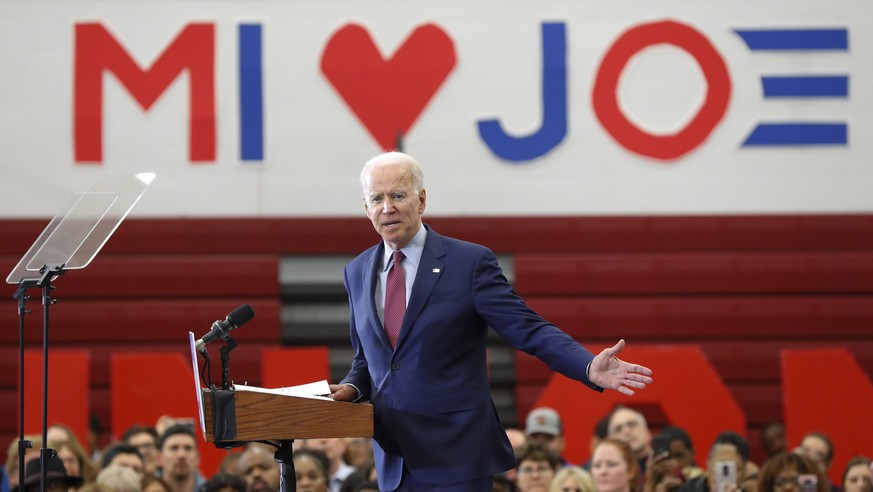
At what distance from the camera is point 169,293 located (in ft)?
27.7

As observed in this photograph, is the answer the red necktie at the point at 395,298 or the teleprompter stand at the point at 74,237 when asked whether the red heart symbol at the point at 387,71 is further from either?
the red necktie at the point at 395,298

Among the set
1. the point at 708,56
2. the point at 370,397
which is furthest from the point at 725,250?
the point at 370,397

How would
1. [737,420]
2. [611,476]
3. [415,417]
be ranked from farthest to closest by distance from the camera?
1. [737,420]
2. [611,476]
3. [415,417]

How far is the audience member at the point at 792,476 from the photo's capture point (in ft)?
18.0

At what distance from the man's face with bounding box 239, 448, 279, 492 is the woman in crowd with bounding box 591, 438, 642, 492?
147cm

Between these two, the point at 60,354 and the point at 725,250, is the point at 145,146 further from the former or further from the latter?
the point at 725,250

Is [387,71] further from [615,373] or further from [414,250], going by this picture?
[615,373]

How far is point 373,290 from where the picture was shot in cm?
322

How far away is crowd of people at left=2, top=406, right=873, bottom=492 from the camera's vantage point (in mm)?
5367

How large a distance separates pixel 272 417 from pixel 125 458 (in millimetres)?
3339

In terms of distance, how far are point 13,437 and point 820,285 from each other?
17.3ft

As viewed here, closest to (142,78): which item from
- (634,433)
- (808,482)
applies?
(634,433)

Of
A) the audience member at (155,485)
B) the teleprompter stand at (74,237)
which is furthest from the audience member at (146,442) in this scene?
the teleprompter stand at (74,237)

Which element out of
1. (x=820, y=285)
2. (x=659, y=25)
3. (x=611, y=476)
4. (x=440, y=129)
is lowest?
(x=611, y=476)
